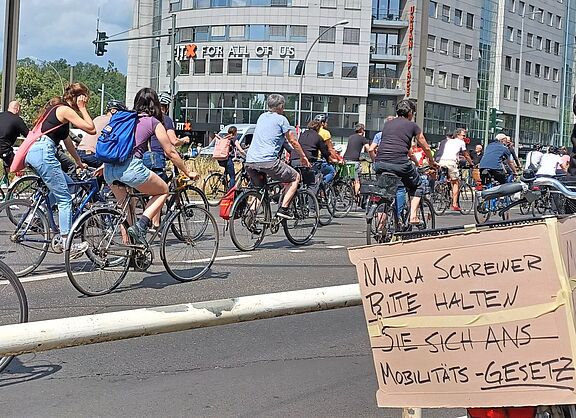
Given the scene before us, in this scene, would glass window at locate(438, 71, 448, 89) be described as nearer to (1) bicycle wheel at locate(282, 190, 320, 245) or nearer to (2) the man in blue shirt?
(2) the man in blue shirt

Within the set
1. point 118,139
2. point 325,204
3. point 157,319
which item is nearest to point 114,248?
point 118,139

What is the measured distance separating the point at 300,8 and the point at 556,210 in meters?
63.3

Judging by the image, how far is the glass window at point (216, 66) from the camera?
67062 mm

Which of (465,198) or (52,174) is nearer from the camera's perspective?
(52,174)

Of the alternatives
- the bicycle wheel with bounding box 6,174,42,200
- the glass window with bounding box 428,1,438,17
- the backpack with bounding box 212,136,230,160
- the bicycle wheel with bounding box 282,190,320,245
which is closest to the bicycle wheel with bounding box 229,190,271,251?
the bicycle wheel with bounding box 282,190,320,245

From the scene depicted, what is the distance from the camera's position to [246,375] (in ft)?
18.0

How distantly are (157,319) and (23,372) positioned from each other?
290cm

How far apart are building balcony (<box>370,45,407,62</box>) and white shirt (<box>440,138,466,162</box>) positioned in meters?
48.4

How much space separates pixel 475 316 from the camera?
2.63 metres

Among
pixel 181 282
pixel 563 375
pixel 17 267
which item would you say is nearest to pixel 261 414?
pixel 563 375

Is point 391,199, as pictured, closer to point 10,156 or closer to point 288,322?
point 288,322

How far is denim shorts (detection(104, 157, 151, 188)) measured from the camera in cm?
775

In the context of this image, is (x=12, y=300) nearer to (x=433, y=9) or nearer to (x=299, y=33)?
(x=299, y=33)

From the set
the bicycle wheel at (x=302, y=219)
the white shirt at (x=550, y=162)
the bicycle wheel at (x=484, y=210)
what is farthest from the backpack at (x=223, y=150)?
the bicycle wheel at (x=302, y=219)
